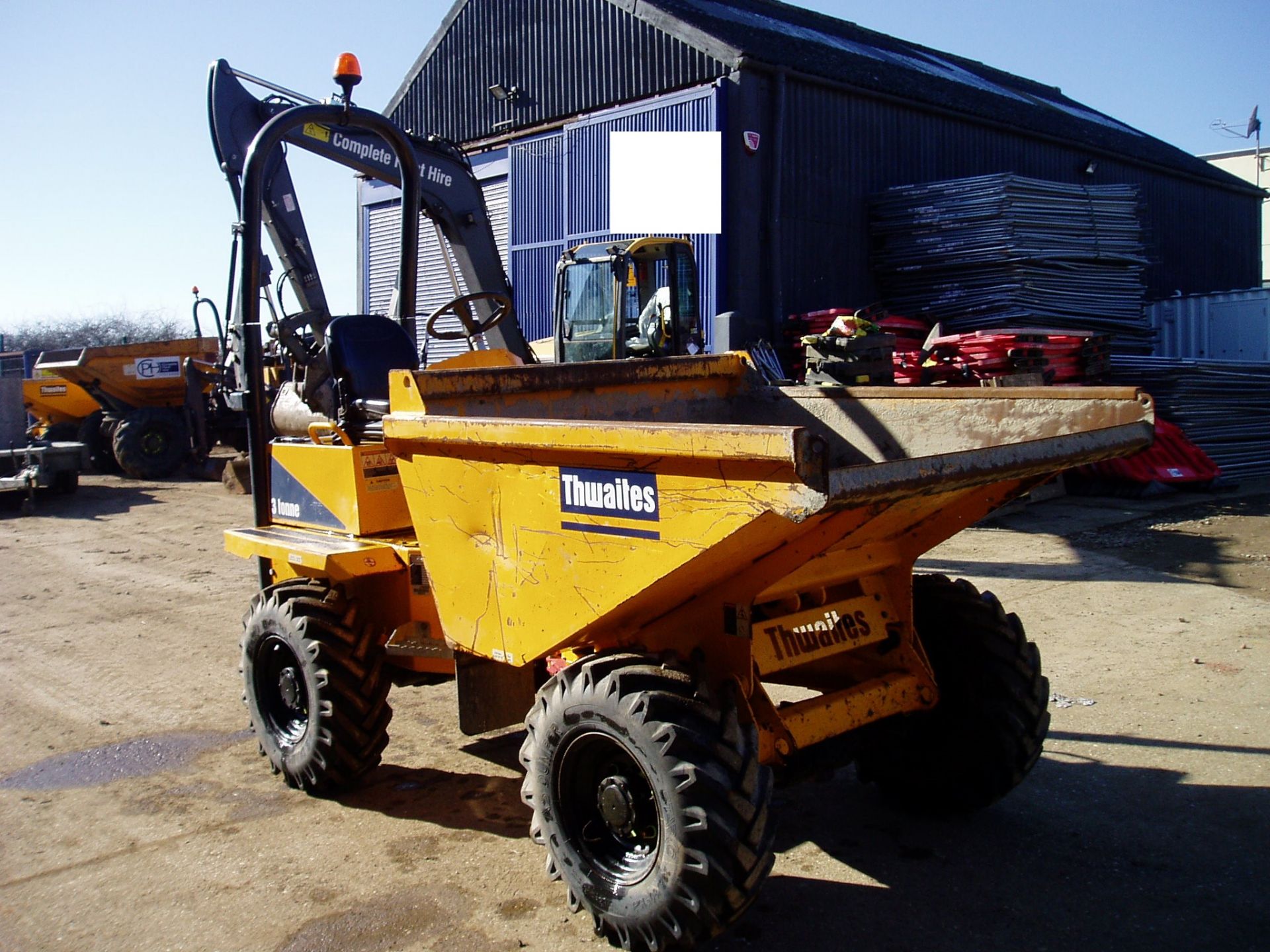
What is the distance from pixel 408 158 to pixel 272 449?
6.08ft

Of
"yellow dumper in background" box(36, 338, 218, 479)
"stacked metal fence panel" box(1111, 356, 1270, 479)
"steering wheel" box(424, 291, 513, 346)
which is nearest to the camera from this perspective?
"steering wheel" box(424, 291, 513, 346)

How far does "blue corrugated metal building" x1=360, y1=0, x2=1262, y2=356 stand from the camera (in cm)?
1436

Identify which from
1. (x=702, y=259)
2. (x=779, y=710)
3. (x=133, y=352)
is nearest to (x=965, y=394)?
(x=779, y=710)

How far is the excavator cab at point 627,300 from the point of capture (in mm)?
12117

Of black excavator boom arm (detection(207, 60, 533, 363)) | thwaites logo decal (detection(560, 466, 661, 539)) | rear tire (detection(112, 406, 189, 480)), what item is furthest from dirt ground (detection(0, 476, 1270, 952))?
rear tire (detection(112, 406, 189, 480))

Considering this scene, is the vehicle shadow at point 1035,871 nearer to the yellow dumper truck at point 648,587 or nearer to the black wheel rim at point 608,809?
the yellow dumper truck at point 648,587

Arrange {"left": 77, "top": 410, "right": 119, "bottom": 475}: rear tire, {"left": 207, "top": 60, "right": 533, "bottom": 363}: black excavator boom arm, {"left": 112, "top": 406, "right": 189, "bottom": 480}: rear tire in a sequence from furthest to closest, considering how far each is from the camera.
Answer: {"left": 77, "top": 410, "right": 119, "bottom": 475}: rear tire < {"left": 112, "top": 406, "right": 189, "bottom": 480}: rear tire < {"left": 207, "top": 60, "right": 533, "bottom": 363}: black excavator boom arm

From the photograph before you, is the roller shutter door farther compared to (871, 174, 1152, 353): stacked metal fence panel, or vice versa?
the roller shutter door

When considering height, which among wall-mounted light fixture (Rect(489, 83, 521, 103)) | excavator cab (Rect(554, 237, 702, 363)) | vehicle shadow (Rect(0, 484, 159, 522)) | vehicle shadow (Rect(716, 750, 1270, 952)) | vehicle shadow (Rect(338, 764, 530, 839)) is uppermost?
wall-mounted light fixture (Rect(489, 83, 521, 103))

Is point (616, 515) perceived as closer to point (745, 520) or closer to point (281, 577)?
point (745, 520)

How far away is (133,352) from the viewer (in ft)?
56.8

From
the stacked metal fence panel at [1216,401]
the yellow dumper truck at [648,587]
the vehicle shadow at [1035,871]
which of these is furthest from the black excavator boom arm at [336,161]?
the stacked metal fence panel at [1216,401]

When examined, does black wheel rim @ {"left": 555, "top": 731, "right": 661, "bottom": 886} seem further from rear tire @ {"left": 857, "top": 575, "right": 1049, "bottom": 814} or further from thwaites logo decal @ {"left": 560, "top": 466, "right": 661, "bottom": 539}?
rear tire @ {"left": 857, "top": 575, "right": 1049, "bottom": 814}

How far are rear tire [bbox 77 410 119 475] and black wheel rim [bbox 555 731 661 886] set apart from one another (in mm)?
16266
